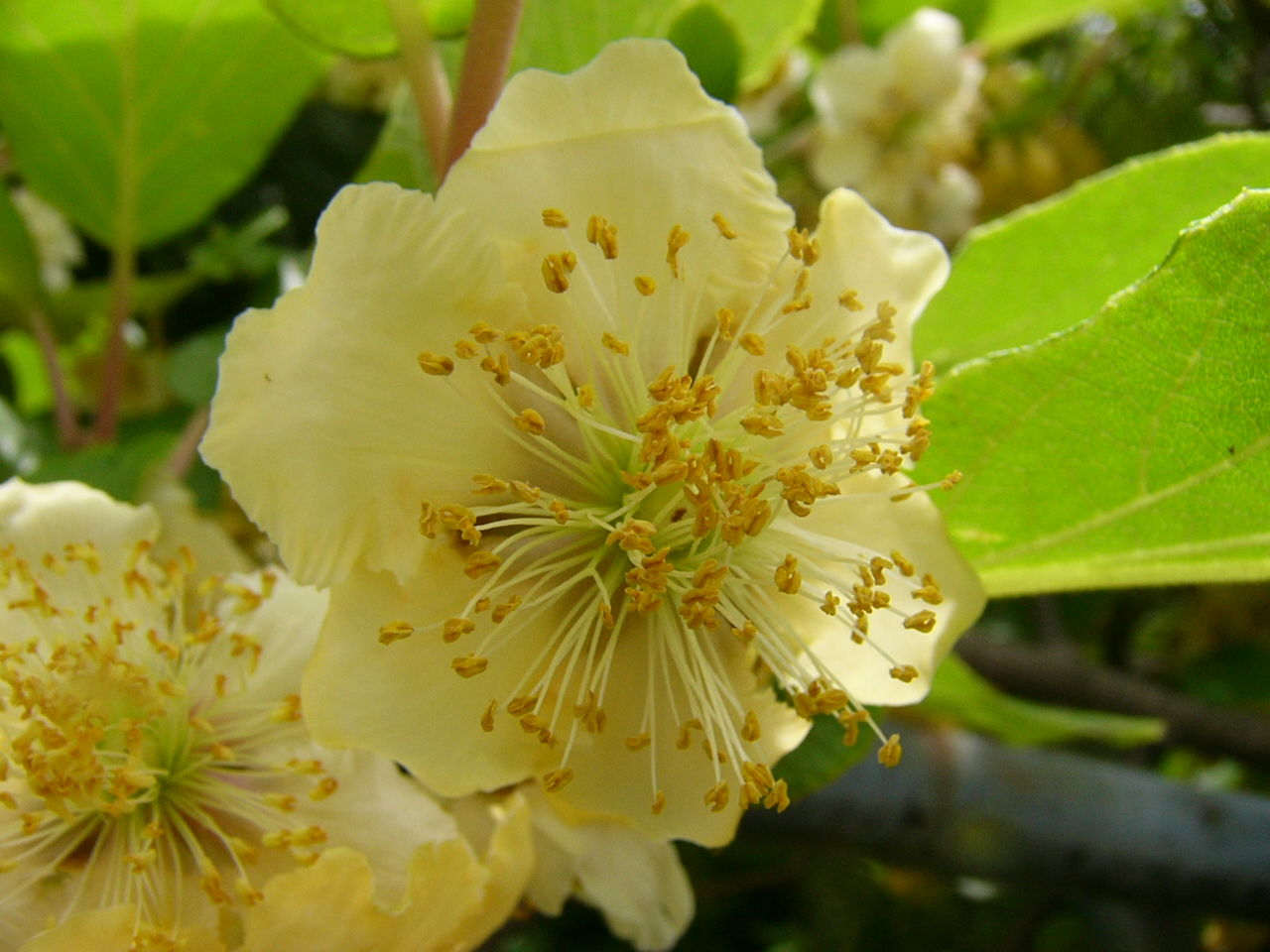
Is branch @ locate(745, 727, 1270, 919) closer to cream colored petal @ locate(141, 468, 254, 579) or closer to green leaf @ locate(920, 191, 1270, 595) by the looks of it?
green leaf @ locate(920, 191, 1270, 595)

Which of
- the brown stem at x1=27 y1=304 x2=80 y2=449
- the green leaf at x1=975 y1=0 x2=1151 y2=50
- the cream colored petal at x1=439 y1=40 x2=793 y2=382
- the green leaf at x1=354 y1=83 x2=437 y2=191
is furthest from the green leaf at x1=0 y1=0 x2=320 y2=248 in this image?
the green leaf at x1=975 y1=0 x2=1151 y2=50

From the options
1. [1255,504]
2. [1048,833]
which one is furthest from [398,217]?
[1048,833]

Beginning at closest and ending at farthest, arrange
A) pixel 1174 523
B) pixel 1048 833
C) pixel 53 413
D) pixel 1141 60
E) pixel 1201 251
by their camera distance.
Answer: pixel 1201 251
pixel 1174 523
pixel 1048 833
pixel 53 413
pixel 1141 60

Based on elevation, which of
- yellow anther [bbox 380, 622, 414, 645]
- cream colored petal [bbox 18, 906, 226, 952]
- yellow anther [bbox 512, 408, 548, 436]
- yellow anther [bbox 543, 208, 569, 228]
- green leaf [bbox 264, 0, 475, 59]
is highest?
green leaf [bbox 264, 0, 475, 59]

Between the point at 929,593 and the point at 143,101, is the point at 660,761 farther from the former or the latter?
the point at 143,101

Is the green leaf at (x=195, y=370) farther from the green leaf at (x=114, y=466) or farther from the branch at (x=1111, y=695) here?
the branch at (x=1111, y=695)

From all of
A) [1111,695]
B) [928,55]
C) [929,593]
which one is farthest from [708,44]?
[1111,695]

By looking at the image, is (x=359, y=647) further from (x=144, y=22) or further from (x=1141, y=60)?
(x=1141, y=60)
